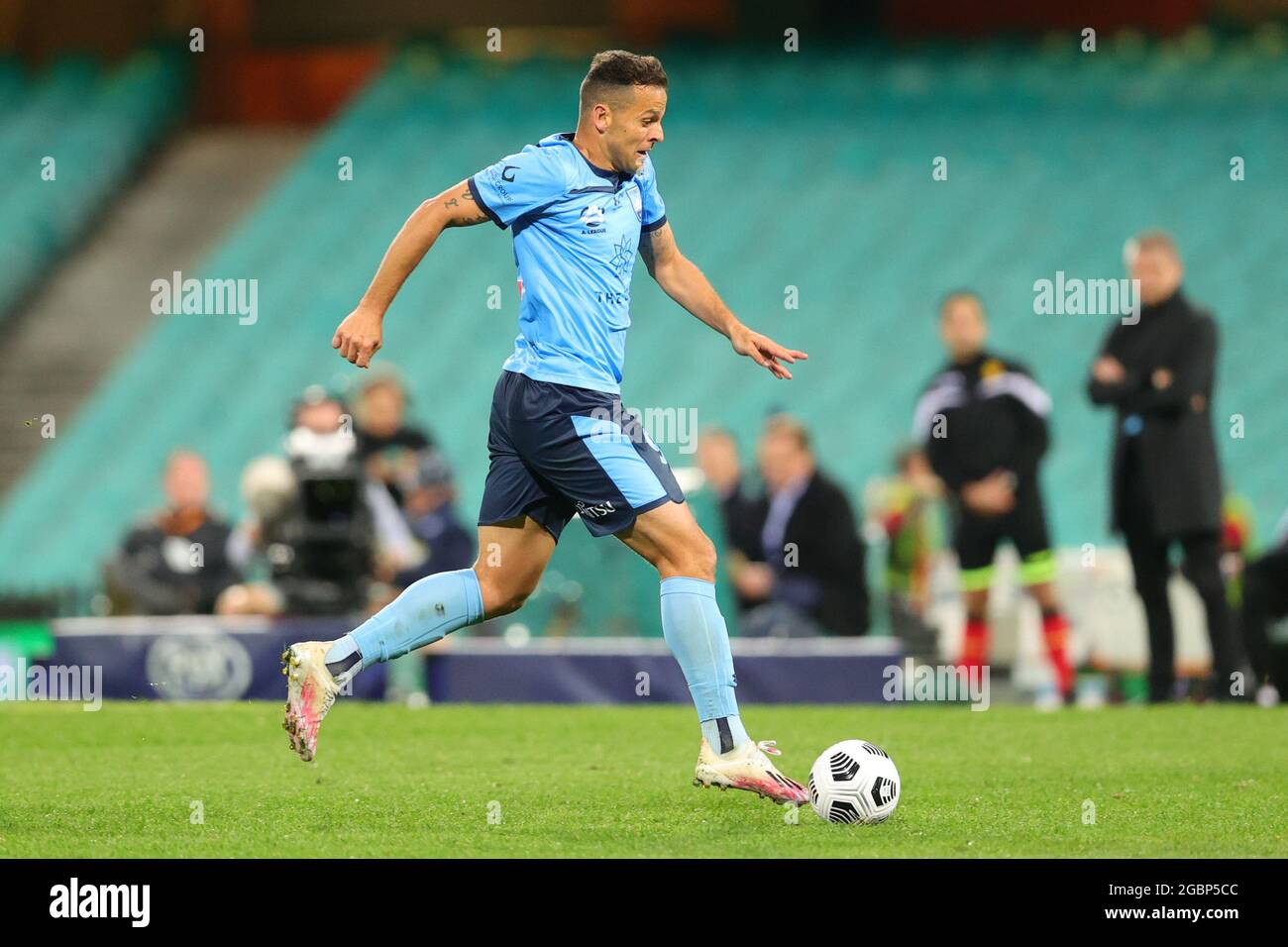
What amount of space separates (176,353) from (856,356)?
705cm

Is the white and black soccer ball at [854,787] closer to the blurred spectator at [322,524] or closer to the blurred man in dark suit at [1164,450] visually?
the blurred man in dark suit at [1164,450]

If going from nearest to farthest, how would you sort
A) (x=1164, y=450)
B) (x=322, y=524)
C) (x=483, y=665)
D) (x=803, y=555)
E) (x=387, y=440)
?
(x=1164, y=450), (x=483, y=665), (x=803, y=555), (x=322, y=524), (x=387, y=440)

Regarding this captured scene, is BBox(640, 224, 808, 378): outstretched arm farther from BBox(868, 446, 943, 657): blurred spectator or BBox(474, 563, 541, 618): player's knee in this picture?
BBox(868, 446, 943, 657): blurred spectator

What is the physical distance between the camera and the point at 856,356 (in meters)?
18.1

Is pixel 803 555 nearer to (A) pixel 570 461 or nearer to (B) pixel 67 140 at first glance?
(A) pixel 570 461

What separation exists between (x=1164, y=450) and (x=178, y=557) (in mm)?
6190

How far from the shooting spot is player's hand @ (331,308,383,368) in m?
5.86

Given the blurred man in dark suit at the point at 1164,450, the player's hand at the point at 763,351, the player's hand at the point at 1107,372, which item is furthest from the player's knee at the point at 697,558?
Answer: the player's hand at the point at 1107,372

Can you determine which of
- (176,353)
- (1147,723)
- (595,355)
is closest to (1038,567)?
(1147,723)

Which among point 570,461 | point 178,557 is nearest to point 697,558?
point 570,461

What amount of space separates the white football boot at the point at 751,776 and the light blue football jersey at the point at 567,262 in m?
1.28

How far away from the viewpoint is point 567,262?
6281mm

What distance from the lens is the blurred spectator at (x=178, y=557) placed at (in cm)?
1220
